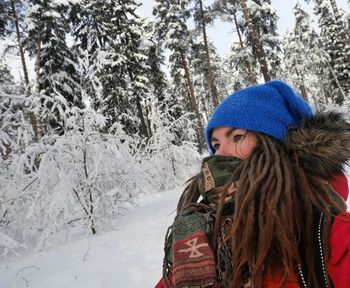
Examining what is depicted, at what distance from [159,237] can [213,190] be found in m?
4.33

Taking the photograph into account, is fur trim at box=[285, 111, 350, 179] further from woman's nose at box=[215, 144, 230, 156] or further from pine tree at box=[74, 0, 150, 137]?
pine tree at box=[74, 0, 150, 137]

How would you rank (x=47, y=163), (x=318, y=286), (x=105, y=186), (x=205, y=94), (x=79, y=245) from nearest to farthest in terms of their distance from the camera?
(x=318, y=286), (x=79, y=245), (x=47, y=163), (x=105, y=186), (x=205, y=94)

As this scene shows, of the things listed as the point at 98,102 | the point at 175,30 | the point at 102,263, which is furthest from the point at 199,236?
the point at 175,30

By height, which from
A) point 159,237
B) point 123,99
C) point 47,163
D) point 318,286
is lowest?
point 159,237

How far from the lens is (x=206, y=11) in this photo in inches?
731

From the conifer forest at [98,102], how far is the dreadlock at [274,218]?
567 millimetres

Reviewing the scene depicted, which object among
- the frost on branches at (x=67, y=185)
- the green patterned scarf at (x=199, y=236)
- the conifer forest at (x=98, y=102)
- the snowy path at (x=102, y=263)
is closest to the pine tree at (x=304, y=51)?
the conifer forest at (x=98, y=102)

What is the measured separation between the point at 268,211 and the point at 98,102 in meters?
11.1

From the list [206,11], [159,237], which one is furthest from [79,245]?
[206,11]

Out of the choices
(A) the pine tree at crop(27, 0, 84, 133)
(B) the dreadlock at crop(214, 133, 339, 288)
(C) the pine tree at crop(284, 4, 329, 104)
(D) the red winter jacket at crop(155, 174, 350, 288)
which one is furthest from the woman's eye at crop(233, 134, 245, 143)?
(C) the pine tree at crop(284, 4, 329, 104)

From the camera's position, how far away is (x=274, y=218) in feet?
3.43

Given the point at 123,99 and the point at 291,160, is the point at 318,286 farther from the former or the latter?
the point at 123,99

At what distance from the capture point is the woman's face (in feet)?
4.45

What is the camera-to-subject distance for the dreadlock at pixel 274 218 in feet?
3.39
